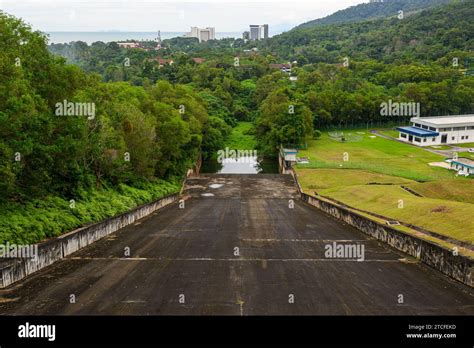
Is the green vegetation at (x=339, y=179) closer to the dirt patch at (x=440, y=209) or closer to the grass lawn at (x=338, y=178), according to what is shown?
the grass lawn at (x=338, y=178)

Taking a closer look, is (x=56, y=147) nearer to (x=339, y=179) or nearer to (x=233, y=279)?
(x=233, y=279)

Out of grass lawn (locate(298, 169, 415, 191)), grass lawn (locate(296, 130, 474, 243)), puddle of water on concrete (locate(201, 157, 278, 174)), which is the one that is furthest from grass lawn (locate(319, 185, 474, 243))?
puddle of water on concrete (locate(201, 157, 278, 174))

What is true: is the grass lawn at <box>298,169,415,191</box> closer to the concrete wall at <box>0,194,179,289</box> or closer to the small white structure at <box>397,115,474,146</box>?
the concrete wall at <box>0,194,179,289</box>

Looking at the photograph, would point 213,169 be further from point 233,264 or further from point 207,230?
point 233,264

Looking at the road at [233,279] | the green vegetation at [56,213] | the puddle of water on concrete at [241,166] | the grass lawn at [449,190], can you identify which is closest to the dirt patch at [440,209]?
the road at [233,279]

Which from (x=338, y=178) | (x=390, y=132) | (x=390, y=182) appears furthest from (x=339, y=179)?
(x=390, y=132)
